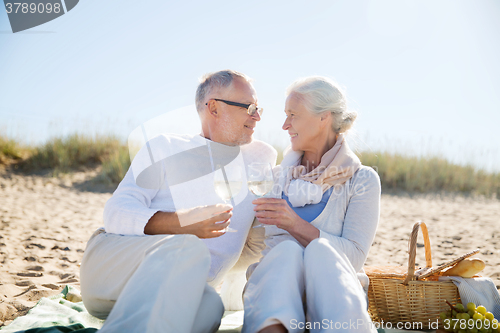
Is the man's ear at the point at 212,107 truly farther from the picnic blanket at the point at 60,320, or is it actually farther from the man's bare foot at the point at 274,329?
the man's bare foot at the point at 274,329

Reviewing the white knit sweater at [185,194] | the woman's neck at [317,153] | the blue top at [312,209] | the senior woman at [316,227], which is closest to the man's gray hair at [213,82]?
the white knit sweater at [185,194]

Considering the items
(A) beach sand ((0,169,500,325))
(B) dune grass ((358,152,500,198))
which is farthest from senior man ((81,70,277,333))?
(B) dune grass ((358,152,500,198))

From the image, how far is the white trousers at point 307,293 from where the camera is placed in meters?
1.71

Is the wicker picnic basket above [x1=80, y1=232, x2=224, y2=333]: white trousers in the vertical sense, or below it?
below

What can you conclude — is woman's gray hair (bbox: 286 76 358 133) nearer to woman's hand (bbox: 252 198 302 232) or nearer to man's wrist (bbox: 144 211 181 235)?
woman's hand (bbox: 252 198 302 232)

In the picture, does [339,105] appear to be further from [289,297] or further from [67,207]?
[67,207]

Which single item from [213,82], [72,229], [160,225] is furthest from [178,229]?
[72,229]

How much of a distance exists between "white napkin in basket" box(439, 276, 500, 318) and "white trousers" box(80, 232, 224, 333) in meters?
1.77

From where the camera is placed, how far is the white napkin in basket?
8.36 ft

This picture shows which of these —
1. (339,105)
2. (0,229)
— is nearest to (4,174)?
(0,229)

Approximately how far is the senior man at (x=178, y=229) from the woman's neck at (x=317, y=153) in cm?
37

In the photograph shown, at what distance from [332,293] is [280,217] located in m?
0.64

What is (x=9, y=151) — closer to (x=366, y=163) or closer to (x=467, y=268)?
(x=366, y=163)

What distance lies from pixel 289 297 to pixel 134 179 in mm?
1458
